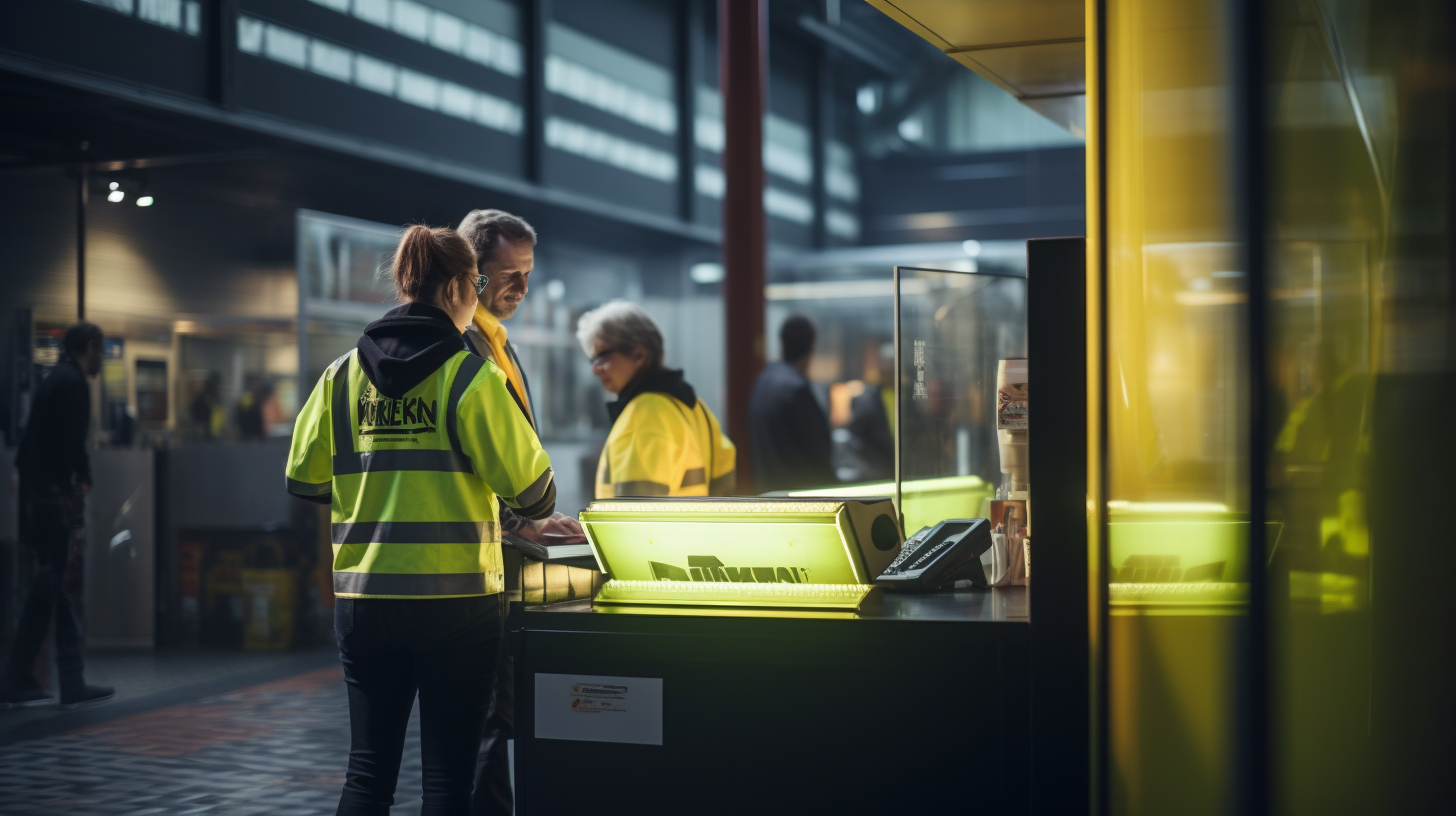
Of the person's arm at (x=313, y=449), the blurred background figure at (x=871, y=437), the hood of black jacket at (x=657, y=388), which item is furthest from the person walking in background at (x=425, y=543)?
the blurred background figure at (x=871, y=437)

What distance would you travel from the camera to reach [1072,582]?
2318 millimetres

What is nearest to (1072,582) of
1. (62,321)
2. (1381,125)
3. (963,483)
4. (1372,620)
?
(1372,620)

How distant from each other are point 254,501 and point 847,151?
11.5 m

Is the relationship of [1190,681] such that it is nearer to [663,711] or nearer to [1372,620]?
[1372,620]

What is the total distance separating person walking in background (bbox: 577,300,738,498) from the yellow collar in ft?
1.67

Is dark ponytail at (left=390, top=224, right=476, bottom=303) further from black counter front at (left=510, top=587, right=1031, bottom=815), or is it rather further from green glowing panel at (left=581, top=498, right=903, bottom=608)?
black counter front at (left=510, top=587, right=1031, bottom=815)

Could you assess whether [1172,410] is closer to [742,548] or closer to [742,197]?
[742,548]

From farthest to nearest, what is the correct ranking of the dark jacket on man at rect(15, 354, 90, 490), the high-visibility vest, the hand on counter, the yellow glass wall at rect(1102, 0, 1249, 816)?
the dark jacket on man at rect(15, 354, 90, 490) < the high-visibility vest < the hand on counter < the yellow glass wall at rect(1102, 0, 1249, 816)

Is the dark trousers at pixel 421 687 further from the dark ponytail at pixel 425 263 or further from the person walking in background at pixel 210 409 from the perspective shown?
the person walking in background at pixel 210 409

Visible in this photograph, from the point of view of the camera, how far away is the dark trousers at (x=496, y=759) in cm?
325

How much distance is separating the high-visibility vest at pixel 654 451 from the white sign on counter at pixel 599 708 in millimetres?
1071

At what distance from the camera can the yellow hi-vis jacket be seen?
265cm

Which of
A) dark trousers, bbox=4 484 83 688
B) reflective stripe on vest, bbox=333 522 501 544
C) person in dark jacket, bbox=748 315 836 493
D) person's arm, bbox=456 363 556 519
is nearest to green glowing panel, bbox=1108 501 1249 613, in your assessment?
person's arm, bbox=456 363 556 519

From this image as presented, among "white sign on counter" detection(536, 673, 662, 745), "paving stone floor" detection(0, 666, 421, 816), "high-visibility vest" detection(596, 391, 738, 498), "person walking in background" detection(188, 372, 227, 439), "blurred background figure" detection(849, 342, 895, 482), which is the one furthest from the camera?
"blurred background figure" detection(849, 342, 895, 482)
